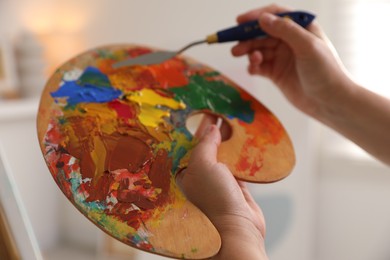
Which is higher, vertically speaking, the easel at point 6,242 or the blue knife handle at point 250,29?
the blue knife handle at point 250,29

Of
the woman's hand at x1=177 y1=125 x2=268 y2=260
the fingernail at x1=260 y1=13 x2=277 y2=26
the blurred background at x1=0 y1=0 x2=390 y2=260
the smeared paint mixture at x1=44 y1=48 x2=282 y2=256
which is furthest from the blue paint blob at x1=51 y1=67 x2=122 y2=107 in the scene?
the blurred background at x1=0 y1=0 x2=390 y2=260

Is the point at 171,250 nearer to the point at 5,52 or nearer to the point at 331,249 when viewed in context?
the point at 331,249

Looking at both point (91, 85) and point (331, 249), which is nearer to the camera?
point (91, 85)

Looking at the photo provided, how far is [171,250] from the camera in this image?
1.39 feet

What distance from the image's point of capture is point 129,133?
56 cm

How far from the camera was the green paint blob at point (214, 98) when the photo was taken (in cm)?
67

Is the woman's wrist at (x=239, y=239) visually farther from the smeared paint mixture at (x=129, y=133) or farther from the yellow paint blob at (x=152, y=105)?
the yellow paint blob at (x=152, y=105)

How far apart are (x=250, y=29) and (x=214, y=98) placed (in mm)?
144

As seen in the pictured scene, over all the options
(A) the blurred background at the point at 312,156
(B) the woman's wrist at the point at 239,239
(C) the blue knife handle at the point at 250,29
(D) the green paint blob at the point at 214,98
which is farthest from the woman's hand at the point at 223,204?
(A) the blurred background at the point at 312,156

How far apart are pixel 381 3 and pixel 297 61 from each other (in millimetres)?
819

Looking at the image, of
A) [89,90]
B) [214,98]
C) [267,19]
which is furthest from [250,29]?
[89,90]

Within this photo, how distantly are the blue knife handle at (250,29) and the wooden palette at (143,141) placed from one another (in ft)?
0.21

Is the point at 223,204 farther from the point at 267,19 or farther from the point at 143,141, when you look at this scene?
the point at 267,19

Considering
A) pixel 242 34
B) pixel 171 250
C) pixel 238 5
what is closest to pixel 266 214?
pixel 238 5
